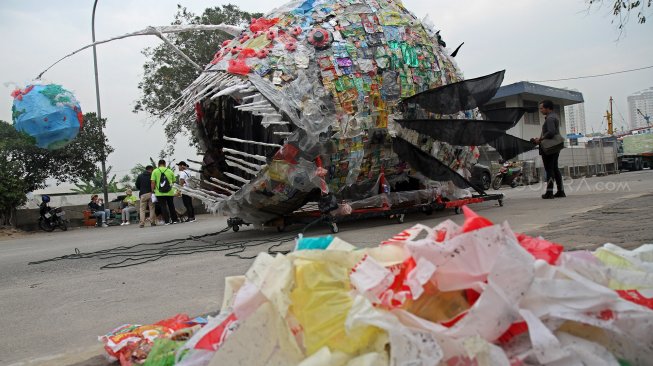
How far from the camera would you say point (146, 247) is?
6746mm

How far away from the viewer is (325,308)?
1.62 m

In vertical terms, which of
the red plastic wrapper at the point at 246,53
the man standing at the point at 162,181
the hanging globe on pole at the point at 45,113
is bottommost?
the man standing at the point at 162,181

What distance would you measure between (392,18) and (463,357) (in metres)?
5.95

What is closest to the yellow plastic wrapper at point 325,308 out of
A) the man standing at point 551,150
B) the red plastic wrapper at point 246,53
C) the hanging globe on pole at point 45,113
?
the red plastic wrapper at point 246,53

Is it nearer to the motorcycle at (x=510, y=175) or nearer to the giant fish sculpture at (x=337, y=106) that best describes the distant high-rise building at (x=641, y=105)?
the motorcycle at (x=510, y=175)

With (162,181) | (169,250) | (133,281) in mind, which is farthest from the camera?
(162,181)

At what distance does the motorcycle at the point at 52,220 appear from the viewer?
13.8m

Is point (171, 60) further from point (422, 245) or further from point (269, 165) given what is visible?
point (422, 245)

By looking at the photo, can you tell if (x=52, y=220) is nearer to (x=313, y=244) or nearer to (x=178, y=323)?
(x=178, y=323)

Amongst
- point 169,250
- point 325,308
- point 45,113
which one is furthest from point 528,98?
point 325,308

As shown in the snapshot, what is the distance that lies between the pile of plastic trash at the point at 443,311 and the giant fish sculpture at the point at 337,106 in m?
3.90

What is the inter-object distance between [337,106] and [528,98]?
2656cm

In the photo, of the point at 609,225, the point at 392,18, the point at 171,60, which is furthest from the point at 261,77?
the point at 171,60

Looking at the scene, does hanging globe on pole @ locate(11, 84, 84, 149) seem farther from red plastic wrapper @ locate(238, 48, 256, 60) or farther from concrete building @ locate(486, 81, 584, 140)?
concrete building @ locate(486, 81, 584, 140)
